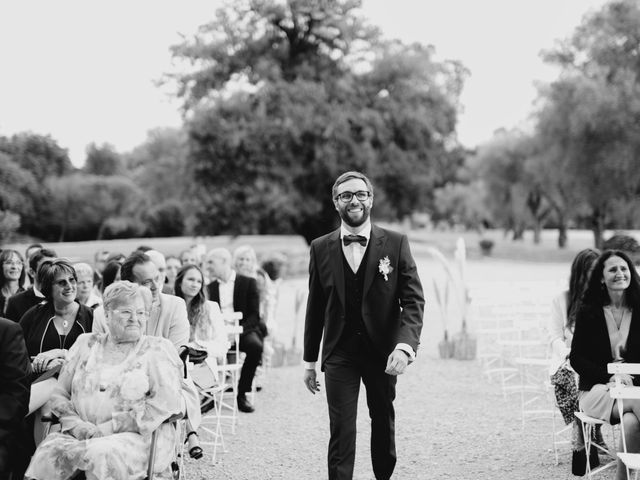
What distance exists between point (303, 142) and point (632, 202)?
54.3ft

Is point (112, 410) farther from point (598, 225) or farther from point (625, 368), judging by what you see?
point (598, 225)

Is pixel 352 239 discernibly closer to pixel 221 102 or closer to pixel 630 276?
pixel 630 276

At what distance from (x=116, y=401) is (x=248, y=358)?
390cm

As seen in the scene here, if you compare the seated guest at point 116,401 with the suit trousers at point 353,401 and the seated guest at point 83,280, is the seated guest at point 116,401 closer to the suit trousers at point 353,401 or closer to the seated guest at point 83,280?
the suit trousers at point 353,401

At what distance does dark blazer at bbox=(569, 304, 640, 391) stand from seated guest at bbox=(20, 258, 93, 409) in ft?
11.6

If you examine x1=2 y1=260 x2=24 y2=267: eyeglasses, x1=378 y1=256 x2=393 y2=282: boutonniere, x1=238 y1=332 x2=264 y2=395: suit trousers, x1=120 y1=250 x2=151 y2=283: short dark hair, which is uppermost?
x1=378 y1=256 x2=393 y2=282: boutonniere

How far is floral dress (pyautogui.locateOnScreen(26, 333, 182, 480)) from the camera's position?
3.89 m

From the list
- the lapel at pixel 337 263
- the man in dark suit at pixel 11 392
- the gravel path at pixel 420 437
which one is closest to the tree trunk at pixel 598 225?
the gravel path at pixel 420 437

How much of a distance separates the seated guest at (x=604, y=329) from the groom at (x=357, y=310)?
4.52ft

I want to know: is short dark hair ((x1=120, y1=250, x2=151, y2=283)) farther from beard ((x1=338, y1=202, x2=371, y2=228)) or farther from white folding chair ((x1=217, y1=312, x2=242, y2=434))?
beard ((x1=338, y1=202, x2=371, y2=228))

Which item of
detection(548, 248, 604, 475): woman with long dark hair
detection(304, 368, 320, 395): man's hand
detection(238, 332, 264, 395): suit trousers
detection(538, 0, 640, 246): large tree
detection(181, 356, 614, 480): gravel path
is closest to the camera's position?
detection(304, 368, 320, 395): man's hand

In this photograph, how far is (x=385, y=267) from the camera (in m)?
4.31

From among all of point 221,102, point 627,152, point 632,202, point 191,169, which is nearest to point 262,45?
point 221,102

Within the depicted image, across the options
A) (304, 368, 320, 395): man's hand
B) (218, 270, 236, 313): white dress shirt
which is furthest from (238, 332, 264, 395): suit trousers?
(304, 368, 320, 395): man's hand
